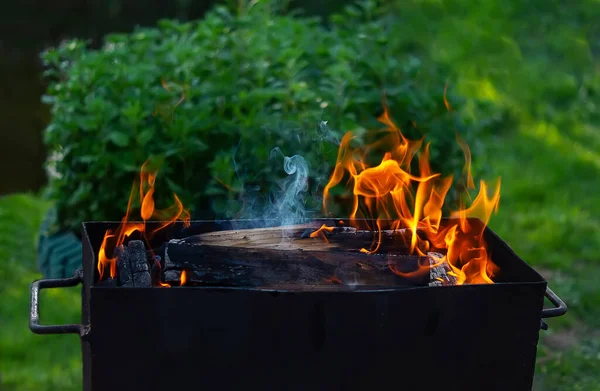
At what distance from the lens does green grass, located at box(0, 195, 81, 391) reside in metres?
3.32

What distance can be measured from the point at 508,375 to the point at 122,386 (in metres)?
0.98

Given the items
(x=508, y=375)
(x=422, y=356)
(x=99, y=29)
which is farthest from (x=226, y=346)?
(x=99, y=29)

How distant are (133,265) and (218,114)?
1.48m

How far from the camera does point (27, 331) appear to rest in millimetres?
3666

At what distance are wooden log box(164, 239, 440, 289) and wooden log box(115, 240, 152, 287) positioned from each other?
0.28 ft

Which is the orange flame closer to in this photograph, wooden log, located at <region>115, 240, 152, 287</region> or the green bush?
wooden log, located at <region>115, 240, 152, 287</region>

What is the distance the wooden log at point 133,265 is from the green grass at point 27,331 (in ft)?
3.88

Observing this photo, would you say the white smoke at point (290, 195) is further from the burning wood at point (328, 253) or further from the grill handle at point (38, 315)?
the grill handle at point (38, 315)

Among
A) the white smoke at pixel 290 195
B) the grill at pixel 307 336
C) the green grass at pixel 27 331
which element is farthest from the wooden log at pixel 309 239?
the green grass at pixel 27 331

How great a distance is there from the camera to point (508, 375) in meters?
2.11

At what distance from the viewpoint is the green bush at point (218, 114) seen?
11.3ft

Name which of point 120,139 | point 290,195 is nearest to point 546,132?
point 290,195

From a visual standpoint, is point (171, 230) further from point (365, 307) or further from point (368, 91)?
point (368, 91)

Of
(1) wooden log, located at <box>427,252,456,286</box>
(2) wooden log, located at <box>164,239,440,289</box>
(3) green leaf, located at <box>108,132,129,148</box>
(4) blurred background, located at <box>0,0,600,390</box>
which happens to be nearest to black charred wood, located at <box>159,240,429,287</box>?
(2) wooden log, located at <box>164,239,440,289</box>
